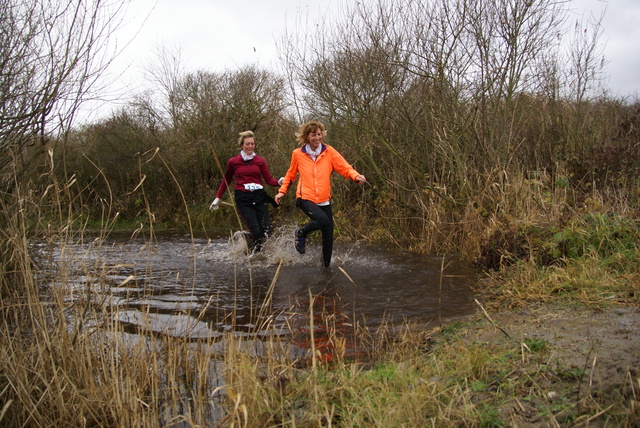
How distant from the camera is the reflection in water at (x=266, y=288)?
3.85m

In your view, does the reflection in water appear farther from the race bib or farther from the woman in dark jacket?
the race bib

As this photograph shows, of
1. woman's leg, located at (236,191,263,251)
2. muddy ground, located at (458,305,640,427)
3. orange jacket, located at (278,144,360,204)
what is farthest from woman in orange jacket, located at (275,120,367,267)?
muddy ground, located at (458,305,640,427)

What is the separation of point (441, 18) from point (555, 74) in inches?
132

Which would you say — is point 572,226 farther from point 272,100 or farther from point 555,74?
point 272,100

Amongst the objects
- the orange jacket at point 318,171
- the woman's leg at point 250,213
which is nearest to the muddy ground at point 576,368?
the orange jacket at point 318,171

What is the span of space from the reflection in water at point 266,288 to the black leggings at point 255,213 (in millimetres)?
302

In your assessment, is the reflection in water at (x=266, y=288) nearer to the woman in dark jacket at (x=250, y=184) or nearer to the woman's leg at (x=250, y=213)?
the woman's leg at (x=250, y=213)

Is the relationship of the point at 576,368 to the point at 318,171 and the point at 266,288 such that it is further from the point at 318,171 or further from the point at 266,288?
the point at 318,171

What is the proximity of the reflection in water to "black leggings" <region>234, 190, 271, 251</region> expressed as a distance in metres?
0.30

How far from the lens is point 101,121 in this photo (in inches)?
733

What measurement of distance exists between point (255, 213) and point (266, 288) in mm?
2079

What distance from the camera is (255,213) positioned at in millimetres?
8352


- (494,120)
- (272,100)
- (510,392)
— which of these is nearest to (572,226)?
(494,120)

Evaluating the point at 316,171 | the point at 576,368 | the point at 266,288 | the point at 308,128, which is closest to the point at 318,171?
the point at 316,171
